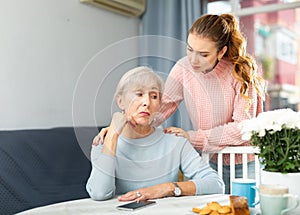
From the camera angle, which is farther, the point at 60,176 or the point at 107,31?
the point at 107,31

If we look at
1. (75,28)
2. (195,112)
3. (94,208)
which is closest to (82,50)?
(75,28)

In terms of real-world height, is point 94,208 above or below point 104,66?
below

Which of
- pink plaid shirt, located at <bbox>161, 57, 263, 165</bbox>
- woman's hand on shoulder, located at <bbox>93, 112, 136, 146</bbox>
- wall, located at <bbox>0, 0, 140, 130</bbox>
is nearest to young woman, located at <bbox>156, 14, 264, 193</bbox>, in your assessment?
pink plaid shirt, located at <bbox>161, 57, 263, 165</bbox>

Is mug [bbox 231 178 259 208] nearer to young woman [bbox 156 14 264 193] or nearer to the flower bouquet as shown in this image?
the flower bouquet

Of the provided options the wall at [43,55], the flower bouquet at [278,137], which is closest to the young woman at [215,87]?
the flower bouquet at [278,137]

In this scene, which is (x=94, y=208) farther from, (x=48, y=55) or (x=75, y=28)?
(x=75, y=28)

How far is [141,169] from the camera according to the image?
138 cm

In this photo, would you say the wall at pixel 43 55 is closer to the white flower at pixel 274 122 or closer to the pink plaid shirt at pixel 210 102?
the pink plaid shirt at pixel 210 102

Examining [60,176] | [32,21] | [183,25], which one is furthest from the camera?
[183,25]

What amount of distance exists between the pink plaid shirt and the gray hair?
79mm

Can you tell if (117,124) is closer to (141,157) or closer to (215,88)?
(141,157)

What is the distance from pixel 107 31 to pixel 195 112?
4.79ft

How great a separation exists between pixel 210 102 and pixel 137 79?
33cm

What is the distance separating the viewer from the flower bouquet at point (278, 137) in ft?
3.43
